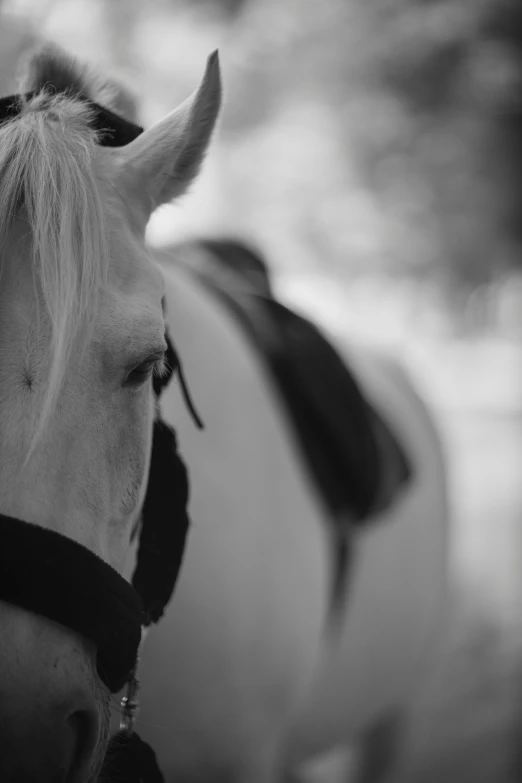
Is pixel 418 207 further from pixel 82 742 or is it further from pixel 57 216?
pixel 82 742

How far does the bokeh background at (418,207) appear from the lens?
289 cm

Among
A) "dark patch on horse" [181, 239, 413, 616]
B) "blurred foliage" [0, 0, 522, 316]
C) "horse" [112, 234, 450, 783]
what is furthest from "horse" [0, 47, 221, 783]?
"blurred foliage" [0, 0, 522, 316]

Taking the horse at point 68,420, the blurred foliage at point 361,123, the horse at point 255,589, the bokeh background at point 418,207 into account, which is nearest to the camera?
the horse at point 68,420

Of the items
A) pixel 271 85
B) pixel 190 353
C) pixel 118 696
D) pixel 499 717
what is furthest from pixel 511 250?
pixel 118 696

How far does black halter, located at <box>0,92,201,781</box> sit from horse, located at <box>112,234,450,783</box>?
99 millimetres

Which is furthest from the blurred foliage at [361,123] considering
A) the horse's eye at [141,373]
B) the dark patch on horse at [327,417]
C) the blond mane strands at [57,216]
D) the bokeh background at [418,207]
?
the horse's eye at [141,373]

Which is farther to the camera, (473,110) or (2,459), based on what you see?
(473,110)

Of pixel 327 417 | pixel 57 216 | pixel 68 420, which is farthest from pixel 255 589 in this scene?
pixel 57 216

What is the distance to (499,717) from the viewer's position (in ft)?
11.4

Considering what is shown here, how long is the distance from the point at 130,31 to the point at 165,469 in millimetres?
1978

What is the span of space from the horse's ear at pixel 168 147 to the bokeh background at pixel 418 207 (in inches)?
36.9

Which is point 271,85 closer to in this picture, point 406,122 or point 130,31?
point 130,31

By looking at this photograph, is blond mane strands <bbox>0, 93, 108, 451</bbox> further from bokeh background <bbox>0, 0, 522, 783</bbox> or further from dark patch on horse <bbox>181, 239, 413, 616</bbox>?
bokeh background <bbox>0, 0, 522, 783</bbox>

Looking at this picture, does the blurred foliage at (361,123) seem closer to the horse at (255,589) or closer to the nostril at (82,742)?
the horse at (255,589)
